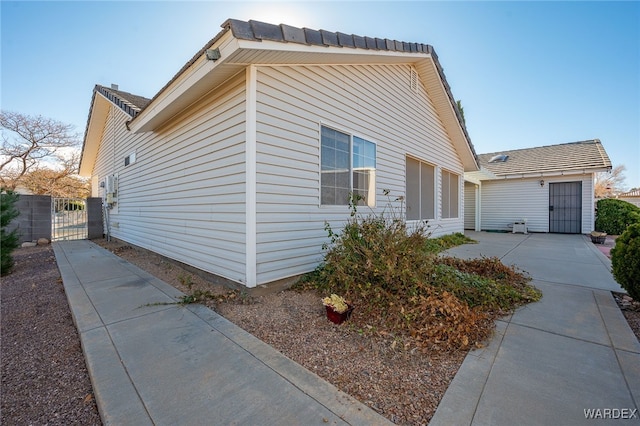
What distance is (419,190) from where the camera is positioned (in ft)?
25.6

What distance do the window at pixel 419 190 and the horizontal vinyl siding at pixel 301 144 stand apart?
4.65 ft

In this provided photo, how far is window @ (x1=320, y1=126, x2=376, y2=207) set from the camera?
457 centimetres

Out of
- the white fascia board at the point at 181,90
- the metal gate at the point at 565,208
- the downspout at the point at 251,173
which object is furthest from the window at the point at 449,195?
the white fascia board at the point at 181,90

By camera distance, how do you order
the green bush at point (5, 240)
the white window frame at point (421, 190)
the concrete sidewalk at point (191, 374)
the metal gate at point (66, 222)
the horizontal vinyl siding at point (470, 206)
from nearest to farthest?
the concrete sidewalk at point (191, 374) < the green bush at point (5, 240) < the white window frame at point (421, 190) < the metal gate at point (66, 222) < the horizontal vinyl siding at point (470, 206)

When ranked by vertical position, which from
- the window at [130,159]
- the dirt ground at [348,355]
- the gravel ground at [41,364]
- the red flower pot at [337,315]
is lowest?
the gravel ground at [41,364]

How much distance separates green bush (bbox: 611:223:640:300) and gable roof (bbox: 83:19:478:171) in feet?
14.9

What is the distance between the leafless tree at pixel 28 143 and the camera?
51.5 feet

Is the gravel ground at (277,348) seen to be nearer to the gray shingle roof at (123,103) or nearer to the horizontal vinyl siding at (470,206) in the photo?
the gray shingle roof at (123,103)

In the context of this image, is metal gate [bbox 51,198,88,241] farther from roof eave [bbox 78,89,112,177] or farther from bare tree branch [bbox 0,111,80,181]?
bare tree branch [bbox 0,111,80,181]

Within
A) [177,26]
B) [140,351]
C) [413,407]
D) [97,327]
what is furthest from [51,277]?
[413,407]

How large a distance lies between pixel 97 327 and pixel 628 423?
4.25 metres

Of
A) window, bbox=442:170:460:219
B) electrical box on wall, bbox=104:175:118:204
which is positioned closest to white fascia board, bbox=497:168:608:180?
window, bbox=442:170:460:219

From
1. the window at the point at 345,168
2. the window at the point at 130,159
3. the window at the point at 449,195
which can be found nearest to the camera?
the window at the point at 345,168

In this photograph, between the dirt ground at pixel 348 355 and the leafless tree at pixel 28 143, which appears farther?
the leafless tree at pixel 28 143
